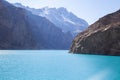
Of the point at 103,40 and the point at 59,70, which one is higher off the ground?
the point at 103,40

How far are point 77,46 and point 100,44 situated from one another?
21822 mm

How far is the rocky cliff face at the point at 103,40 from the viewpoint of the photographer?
492 ft

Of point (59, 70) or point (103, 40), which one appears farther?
point (103, 40)

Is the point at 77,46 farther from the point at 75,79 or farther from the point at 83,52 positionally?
the point at 75,79

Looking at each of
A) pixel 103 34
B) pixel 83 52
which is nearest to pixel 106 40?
pixel 103 34

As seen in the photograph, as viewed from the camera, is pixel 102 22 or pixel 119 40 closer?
pixel 119 40

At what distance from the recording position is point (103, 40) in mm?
157000

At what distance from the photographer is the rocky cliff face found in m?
150

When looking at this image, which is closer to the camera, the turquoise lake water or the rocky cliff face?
the turquoise lake water

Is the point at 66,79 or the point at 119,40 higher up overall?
the point at 119,40

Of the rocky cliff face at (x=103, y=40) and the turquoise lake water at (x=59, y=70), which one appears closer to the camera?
the turquoise lake water at (x=59, y=70)

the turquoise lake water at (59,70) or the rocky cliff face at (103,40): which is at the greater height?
the rocky cliff face at (103,40)

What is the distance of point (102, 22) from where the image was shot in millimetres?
180625

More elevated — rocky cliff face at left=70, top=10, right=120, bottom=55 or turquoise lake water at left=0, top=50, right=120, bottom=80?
rocky cliff face at left=70, top=10, right=120, bottom=55
